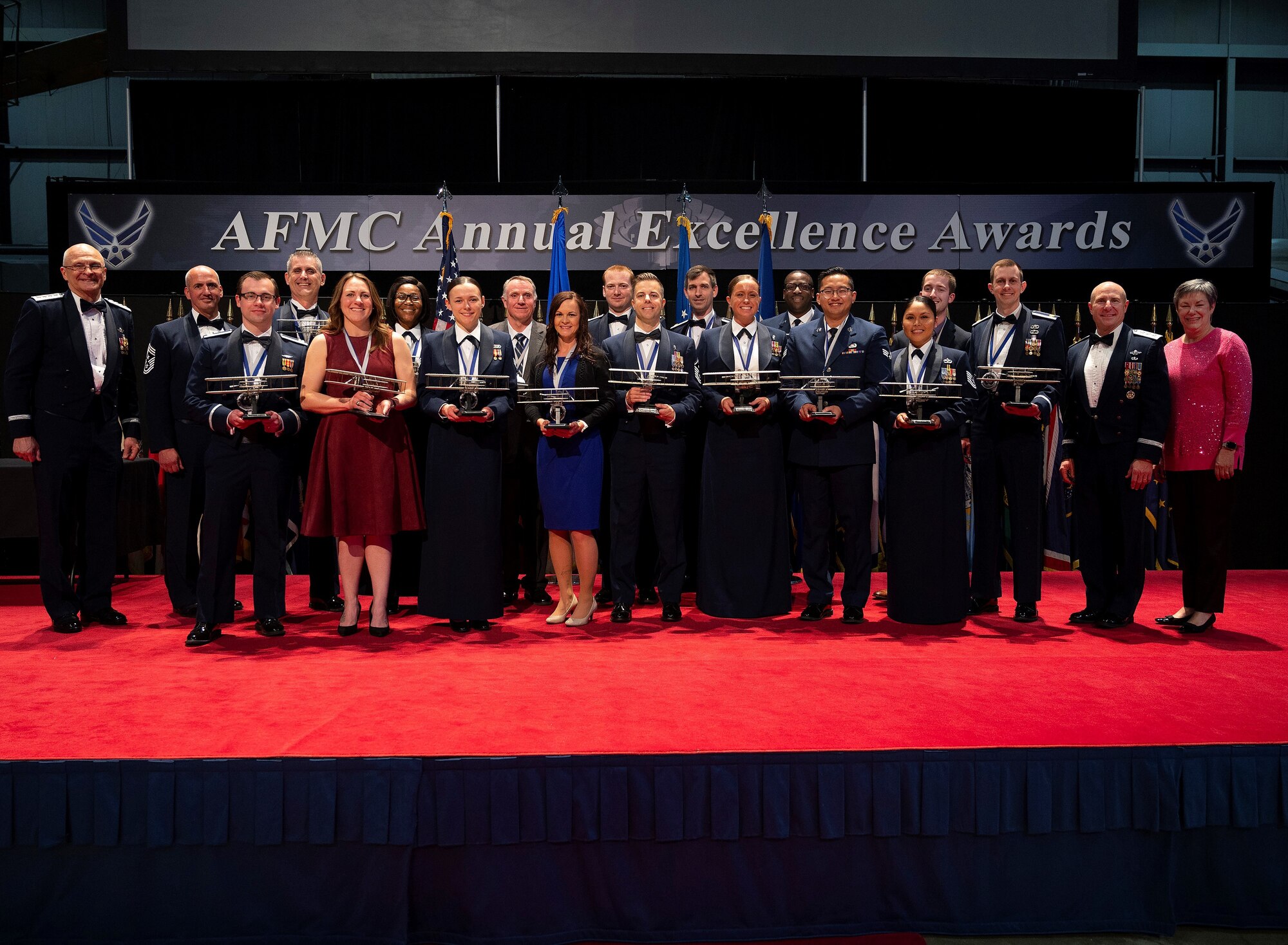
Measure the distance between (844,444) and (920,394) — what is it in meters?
0.48

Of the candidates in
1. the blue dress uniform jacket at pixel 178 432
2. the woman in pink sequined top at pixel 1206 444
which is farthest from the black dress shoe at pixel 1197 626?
the blue dress uniform jacket at pixel 178 432

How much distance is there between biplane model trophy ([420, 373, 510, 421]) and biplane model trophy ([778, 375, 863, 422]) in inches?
57.2

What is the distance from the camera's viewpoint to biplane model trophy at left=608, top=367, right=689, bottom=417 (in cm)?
481

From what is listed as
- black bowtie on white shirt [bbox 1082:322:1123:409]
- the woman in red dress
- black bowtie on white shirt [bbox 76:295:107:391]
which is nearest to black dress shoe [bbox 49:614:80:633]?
black bowtie on white shirt [bbox 76:295:107:391]

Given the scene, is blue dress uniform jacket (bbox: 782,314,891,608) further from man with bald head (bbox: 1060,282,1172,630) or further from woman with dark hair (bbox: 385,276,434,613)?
woman with dark hair (bbox: 385,276,434,613)

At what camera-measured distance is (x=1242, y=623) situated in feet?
16.8

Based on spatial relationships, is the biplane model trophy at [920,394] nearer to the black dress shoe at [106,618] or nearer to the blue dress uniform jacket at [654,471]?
the blue dress uniform jacket at [654,471]

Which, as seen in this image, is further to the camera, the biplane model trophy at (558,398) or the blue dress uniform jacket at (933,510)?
the blue dress uniform jacket at (933,510)

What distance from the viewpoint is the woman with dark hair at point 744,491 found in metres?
5.07

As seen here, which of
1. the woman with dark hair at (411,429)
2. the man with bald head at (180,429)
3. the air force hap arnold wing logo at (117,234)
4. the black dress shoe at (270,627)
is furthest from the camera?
the air force hap arnold wing logo at (117,234)

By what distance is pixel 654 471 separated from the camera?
16.8ft

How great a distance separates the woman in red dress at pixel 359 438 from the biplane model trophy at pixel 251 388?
107 millimetres

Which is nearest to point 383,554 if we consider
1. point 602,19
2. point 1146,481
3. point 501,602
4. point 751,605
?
point 501,602

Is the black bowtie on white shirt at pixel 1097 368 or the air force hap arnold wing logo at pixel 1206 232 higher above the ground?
the air force hap arnold wing logo at pixel 1206 232
